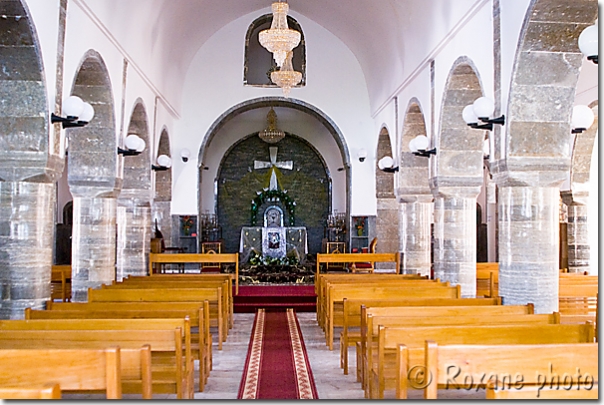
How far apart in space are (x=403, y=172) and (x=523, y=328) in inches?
368

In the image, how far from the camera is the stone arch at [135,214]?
1367 centimetres

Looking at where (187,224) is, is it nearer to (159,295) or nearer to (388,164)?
(388,164)

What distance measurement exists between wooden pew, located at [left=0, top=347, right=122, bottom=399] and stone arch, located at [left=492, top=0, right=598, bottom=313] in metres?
5.61

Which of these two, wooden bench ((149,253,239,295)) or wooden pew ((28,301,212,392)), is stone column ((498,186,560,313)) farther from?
wooden bench ((149,253,239,295))

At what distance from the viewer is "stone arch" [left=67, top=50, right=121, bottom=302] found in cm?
1007

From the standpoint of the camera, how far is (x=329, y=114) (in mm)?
18078

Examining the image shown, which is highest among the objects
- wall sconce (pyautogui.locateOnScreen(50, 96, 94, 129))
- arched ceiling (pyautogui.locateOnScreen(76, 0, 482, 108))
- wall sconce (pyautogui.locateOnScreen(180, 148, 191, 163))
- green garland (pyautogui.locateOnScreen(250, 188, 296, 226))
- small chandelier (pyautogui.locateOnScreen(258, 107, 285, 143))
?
arched ceiling (pyautogui.locateOnScreen(76, 0, 482, 108))

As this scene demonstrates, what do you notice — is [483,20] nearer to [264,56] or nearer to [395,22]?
[395,22]

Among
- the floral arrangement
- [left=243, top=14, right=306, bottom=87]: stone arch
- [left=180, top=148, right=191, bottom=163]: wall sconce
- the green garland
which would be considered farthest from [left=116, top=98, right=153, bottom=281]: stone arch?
the green garland

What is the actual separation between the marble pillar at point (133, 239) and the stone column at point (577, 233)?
910 centimetres

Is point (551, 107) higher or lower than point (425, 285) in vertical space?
higher

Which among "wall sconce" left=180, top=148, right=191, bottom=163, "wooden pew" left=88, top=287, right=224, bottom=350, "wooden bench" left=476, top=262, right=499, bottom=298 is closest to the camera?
"wooden pew" left=88, top=287, right=224, bottom=350

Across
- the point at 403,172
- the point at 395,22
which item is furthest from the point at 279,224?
the point at 395,22

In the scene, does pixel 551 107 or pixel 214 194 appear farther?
pixel 214 194
